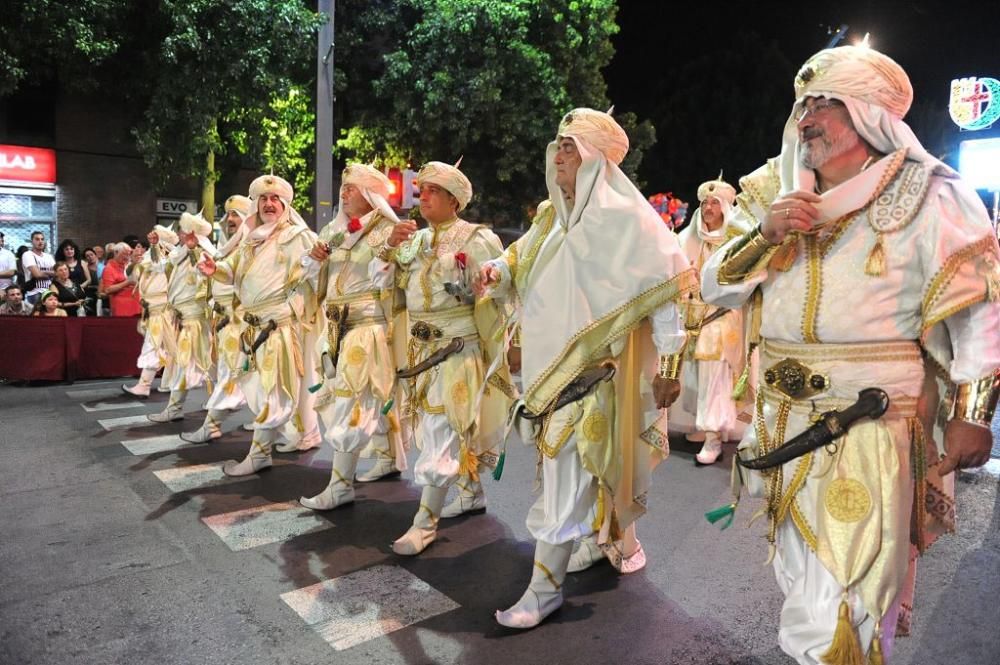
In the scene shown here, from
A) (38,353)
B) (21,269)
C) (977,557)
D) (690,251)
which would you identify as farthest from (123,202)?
(977,557)

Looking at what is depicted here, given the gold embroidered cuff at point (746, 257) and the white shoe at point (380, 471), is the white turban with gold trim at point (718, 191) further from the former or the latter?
the gold embroidered cuff at point (746, 257)

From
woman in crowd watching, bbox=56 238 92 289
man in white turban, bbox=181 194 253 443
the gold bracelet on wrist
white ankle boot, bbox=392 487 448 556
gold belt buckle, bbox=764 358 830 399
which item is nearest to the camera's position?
gold belt buckle, bbox=764 358 830 399

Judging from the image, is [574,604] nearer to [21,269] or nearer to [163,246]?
[163,246]

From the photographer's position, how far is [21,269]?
11.7 meters

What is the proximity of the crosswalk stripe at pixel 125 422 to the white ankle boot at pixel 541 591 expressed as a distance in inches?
208

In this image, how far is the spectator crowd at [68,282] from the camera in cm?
1037

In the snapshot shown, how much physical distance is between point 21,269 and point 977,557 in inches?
503

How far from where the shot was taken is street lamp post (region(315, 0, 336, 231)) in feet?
34.5

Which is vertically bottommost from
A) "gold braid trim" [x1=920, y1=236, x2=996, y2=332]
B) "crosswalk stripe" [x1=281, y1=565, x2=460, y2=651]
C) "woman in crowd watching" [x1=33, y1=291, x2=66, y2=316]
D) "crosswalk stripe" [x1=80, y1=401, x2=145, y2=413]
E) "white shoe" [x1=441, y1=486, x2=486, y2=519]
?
"crosswalk stripe" [x1=80, y1=401, x2=145, y2=413]

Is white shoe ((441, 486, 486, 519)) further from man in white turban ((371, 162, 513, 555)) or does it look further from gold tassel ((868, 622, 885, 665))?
gold tassel ((868, 622, 885, 665))

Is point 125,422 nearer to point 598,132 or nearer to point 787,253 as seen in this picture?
point 598,132

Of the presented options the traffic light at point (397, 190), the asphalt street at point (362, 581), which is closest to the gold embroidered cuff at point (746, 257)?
the asphalt street at point (362, 581)

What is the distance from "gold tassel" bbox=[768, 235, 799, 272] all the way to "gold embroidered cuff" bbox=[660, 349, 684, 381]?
2.64 ft

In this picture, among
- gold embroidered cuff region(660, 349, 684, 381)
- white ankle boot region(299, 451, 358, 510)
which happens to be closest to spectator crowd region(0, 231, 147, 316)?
white ankle boot region(299, 451, 358, 510)
